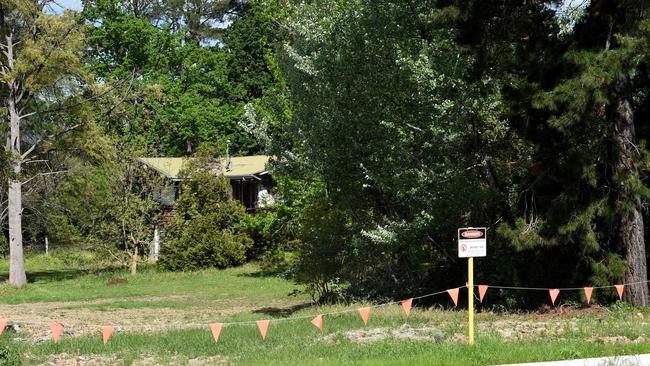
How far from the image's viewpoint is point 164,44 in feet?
186

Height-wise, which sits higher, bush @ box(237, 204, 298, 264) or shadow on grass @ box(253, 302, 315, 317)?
bush @ box(237, 204, 298, 264)

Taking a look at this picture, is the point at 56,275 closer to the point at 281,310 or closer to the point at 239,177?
the point at 239,177

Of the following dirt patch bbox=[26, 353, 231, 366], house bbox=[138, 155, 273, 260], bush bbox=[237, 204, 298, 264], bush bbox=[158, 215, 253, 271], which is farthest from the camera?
house bbox=[138, 155, 273, 260]

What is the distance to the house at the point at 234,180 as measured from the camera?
40.7 metres

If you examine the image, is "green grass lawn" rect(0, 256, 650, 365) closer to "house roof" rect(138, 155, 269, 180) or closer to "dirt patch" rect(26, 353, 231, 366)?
"dirt patch" rect(26, 353, 231, 366)

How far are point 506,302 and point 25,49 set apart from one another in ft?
82.4

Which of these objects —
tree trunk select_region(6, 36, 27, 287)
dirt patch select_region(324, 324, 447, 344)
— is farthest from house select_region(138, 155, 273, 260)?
dirt patch select_region(324, 324, 447, 344)

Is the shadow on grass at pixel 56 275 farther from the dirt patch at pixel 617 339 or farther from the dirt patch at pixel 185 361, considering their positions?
the dirt patch at pixel 617 339

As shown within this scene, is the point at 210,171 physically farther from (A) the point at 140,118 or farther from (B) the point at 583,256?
(B) the point at 583,256

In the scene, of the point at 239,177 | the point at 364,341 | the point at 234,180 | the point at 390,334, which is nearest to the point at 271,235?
the point at 239,177

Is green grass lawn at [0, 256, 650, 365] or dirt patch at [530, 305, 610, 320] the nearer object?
green grass lawn at [0, 256, 650, 365]

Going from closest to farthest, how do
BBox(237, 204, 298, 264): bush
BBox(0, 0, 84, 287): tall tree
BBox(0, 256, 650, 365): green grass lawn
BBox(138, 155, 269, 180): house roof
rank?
1. BBox(0, 256, 650, 365): green grass lawn
2. BBox(0, 0, 84, 287): tall tree
3. BBox(237, 204, 298, 264): bush
4. BBox(138, 155, 269, 180): house roof

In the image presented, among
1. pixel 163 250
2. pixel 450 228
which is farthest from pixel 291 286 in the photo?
pixel 450 228

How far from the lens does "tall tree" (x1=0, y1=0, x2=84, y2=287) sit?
34.0 metres
